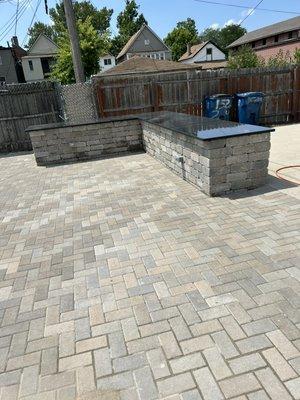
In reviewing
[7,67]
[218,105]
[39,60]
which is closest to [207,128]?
[218,105]

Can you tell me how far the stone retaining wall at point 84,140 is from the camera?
26.3 feet

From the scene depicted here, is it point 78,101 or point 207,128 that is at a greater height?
point 78,101

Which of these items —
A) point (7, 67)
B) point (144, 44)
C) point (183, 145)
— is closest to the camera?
point (183, 145)

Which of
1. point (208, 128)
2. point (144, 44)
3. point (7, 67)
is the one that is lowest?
point (208, 128)

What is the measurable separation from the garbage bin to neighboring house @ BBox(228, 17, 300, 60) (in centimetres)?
2579

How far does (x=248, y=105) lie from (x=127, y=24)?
53.9 meters

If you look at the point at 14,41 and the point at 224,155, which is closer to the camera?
the point at 224,155

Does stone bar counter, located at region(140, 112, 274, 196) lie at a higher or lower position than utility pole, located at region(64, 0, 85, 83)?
lower

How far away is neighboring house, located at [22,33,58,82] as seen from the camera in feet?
141

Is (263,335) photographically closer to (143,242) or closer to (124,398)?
(124,398)

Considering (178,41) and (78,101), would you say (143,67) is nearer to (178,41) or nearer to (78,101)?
(78,101)

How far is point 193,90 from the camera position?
10977mm

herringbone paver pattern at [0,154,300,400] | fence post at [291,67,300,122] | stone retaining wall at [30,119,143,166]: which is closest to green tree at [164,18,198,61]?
fence post at [291,67,300,122]

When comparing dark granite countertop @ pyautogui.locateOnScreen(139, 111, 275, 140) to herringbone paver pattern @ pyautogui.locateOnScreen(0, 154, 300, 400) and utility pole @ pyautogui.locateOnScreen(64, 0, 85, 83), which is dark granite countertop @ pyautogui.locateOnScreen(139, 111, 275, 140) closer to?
herringbone paver pattern @ pyautogui.locateOnScreen(0, 154, 300, 400)
